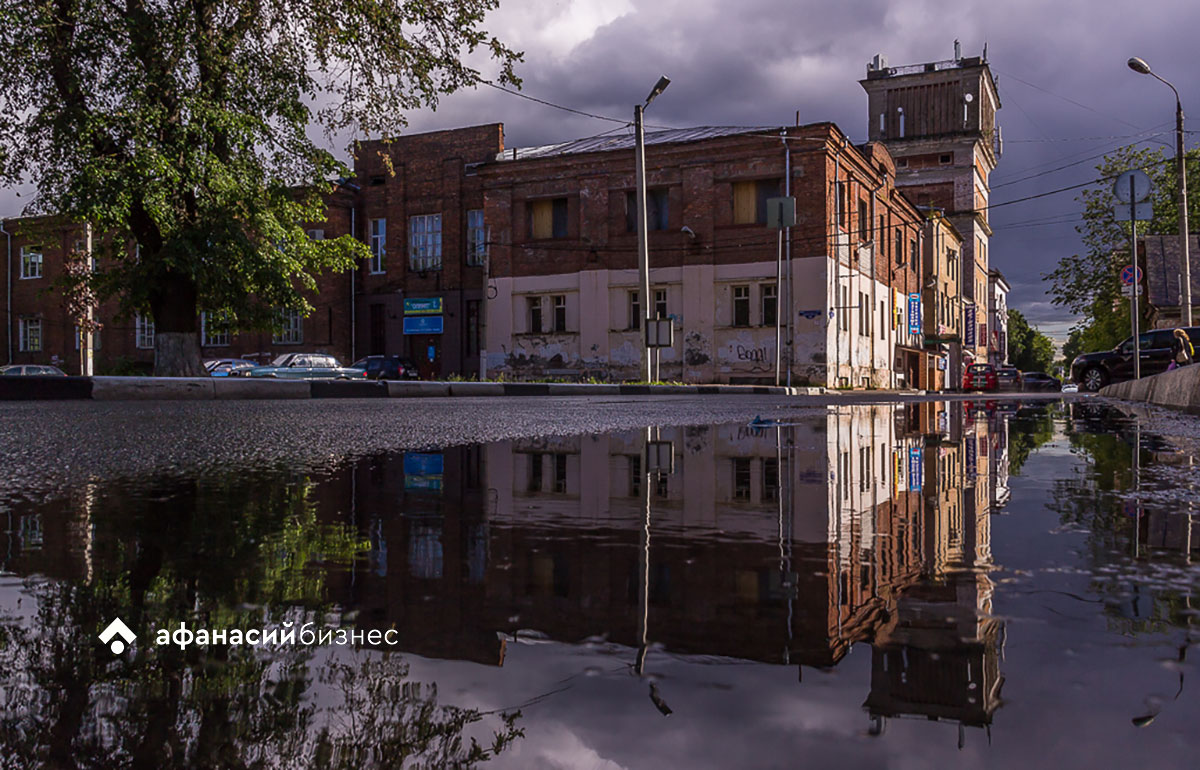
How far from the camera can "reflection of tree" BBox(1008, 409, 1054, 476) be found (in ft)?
14.2

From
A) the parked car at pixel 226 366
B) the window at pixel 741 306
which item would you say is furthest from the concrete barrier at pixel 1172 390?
the parked car at pixel 226 366

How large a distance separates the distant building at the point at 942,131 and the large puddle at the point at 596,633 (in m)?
60.4

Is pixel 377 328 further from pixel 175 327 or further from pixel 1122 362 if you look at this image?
pixel 1122 362

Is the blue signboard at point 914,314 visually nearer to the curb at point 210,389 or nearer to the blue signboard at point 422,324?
the blue signboard at point 422,324

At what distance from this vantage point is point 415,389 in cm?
1559

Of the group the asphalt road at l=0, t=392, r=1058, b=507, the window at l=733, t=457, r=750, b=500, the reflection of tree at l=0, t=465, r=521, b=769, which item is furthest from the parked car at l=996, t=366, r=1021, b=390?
the reflection of tree at l=0, t=465, r=521, b=769

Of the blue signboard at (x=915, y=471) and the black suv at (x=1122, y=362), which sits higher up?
the black suv at (x=1122, y=362)

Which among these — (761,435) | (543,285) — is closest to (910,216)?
(543,285)

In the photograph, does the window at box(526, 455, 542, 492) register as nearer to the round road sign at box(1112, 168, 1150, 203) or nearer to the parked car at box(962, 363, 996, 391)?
the round road sign at box(1112, 168, 1150, 203)

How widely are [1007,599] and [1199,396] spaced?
10385mm

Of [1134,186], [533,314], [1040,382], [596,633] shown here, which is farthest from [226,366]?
[1040,382]

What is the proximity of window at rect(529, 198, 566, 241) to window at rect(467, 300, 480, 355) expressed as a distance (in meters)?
4.70

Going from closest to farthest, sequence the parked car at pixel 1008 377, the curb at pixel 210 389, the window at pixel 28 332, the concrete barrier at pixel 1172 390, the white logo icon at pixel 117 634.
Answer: the white logo icon at pixel 117 634
the concrete barrier at pixel 1172 390
the curb at pixel 210 389
the window at pixel 28 332
the parked car at pixel 1008 377

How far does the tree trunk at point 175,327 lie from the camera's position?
722 inches
